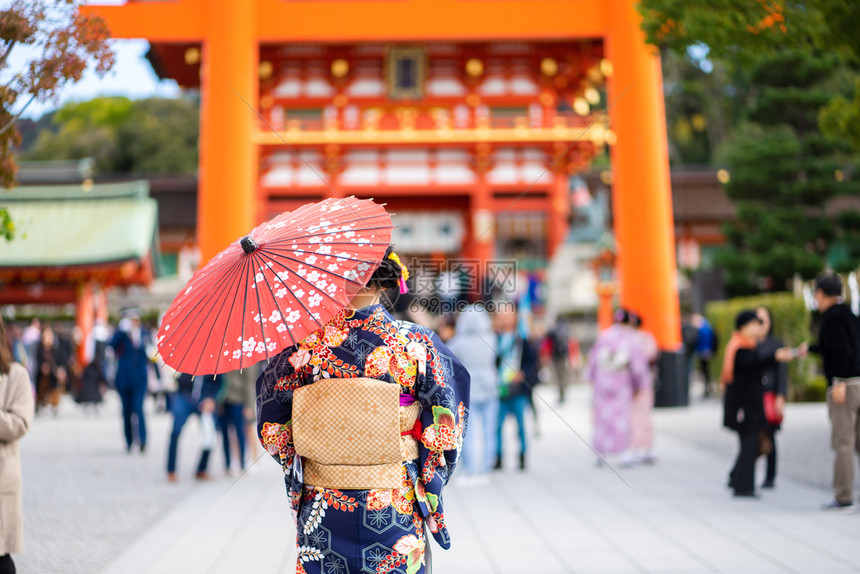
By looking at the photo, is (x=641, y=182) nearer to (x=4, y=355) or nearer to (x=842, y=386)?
(x=842, y=386)

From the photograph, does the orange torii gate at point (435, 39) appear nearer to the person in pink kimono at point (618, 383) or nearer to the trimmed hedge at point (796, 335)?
the trimmed hedge at point (796, 335)

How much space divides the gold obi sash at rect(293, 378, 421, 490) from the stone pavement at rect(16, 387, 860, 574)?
1.82 metres

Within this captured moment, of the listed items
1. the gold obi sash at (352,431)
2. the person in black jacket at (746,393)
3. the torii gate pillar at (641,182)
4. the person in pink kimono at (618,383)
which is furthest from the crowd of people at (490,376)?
the torii gate pillar at (641,182)

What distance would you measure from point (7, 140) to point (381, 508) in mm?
3272

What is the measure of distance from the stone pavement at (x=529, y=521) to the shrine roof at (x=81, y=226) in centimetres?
975

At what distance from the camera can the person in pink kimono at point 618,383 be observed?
7426mm

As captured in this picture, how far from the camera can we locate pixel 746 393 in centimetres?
582

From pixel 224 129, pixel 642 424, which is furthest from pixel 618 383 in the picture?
pixel 224 129

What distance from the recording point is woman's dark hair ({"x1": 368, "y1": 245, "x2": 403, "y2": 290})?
2615 mm

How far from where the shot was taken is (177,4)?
44.3ft

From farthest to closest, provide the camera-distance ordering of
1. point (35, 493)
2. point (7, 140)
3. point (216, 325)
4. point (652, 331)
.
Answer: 1. point (652, 331)
2. point (35, 493)
3. point (7, 140)
4. point (216, 325)

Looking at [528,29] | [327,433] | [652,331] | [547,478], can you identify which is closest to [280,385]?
[327,433]

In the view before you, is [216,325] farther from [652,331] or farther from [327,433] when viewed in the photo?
[652,331]

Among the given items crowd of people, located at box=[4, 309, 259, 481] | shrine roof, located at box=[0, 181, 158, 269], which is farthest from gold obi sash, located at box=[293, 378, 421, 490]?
shrine roof, located at box=[0, 181, 158, 269]
